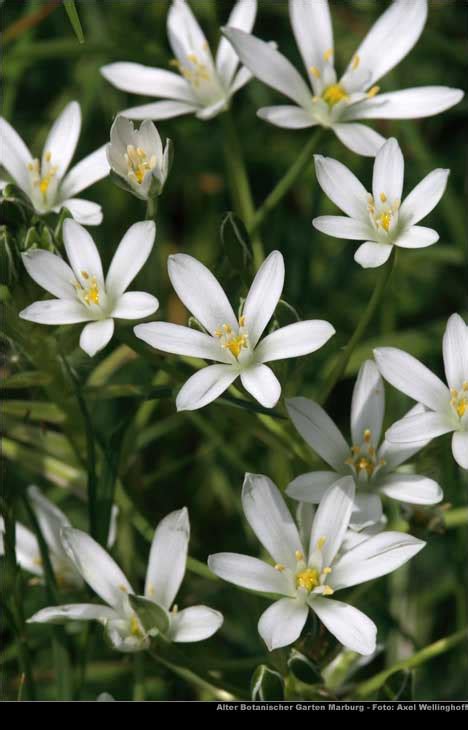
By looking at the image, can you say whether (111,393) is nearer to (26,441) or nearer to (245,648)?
(26,441)

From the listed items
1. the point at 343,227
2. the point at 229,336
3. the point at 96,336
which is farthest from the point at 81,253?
the point at 343,227

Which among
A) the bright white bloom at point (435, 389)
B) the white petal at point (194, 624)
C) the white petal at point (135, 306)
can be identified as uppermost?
the white petal at point (135, 306)

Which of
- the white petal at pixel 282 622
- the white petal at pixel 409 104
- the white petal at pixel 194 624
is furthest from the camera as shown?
the white petal at pixel 409 104

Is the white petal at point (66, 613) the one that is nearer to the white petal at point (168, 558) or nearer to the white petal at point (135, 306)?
the white petal at point (168, 558)

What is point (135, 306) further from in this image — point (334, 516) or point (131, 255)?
point (334, 516)

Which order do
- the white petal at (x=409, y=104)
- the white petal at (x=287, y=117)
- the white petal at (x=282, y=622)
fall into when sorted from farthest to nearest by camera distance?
the white petal at (x=409, y=104)
the white petal at (x=287, y=117)
the white petal at (x=282, y=622)

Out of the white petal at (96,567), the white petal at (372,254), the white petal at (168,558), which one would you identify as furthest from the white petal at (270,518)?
the white petal at (372,254)
